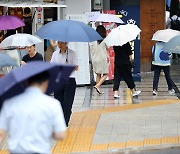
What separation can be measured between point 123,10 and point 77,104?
5624 millimetres

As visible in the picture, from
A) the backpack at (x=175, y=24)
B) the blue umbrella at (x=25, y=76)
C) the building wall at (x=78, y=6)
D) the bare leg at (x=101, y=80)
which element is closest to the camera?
the blue umbrella at (x=25, y=76)

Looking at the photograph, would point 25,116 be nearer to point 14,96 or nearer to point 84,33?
point 14,96

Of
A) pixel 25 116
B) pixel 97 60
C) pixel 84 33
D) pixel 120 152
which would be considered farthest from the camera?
pixel 97 60

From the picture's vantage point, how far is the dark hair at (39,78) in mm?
5055

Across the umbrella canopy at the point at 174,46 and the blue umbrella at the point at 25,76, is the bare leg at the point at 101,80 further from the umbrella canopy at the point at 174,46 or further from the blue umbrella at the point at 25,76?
the blue umbrella at the point at 25,76

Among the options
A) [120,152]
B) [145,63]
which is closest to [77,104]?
[120,152]

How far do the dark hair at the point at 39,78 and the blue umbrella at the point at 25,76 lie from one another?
38mm

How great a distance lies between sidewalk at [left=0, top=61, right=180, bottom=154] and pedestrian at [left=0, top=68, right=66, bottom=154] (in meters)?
4.31

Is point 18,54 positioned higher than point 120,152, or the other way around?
point 18,54

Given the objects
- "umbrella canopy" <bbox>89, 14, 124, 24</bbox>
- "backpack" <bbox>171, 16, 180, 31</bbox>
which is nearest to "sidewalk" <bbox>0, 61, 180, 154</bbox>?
"umbrella canopy" <bbox>89, 14, 124, 24</bbox>

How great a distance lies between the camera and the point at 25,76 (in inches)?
196

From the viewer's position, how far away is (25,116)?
5004 millimetres

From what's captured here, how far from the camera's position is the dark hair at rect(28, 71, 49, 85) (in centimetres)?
505

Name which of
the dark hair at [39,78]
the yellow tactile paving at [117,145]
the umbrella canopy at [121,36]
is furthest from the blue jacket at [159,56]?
the dark hair at [39,78]
